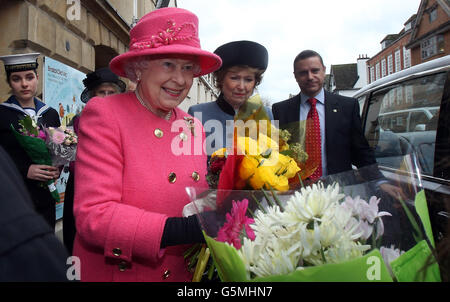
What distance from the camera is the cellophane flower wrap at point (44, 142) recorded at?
2.62 m

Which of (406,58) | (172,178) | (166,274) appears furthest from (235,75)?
(406,58)

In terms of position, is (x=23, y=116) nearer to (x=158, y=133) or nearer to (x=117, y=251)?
(x=158, y=133)

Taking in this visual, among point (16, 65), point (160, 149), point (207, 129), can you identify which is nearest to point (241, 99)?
point (207, 129)

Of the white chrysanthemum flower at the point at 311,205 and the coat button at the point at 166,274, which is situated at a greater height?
the white chrysanthemum flower at the point at 311,205

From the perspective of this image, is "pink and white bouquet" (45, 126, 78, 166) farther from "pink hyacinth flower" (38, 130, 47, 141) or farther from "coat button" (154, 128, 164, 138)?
"coat button" (154, 128, 164, 138)

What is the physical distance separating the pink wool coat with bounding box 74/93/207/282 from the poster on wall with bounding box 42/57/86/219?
3.48m

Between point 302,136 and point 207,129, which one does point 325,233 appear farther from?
point 207,129

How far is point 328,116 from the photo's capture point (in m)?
2.65

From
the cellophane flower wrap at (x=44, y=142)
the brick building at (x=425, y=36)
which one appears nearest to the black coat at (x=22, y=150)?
the cellophane flower wrap at (x=44, y=142)

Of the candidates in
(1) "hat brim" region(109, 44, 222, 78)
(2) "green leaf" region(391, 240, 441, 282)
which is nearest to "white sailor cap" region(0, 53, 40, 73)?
(1) "hat brim" region(109, 44, 222, 78)

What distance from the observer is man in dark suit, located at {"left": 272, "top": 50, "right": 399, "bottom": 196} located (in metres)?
2.51

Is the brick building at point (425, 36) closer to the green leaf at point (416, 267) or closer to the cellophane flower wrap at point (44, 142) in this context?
the cellophane flower wrap at point (44, 142)

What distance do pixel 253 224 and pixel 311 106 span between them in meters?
2.13

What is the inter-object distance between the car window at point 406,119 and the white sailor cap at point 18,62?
3.04 m
